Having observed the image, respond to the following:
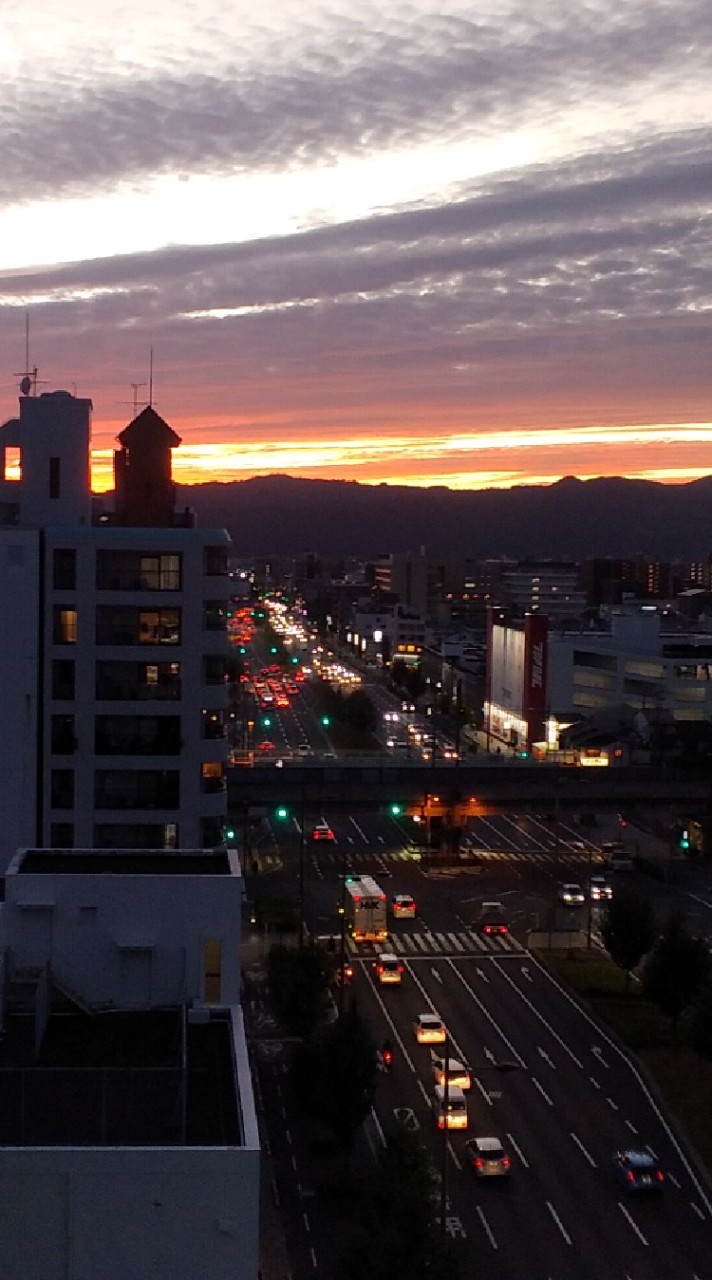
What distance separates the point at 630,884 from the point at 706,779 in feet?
9.88

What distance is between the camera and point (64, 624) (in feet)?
63.7

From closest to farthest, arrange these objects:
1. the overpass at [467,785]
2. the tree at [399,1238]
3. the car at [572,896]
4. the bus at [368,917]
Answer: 1. the tree at [399,1238]
2. the bus at [368,917]
3. the car at [572,896]
4. the overpass at [467,785]

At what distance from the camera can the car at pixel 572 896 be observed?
1185 inches

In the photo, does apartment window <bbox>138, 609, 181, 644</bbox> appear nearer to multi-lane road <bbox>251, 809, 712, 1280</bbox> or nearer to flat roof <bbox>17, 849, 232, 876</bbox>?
multi-lane road <bbox>251, 809, 712, 1280</bbox>

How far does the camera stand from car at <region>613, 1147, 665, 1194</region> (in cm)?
1527

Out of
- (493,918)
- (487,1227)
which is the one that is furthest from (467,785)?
(487,1227)

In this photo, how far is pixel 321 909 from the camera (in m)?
29.0

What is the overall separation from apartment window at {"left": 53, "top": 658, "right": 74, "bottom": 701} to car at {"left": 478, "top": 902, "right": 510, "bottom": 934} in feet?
37.3

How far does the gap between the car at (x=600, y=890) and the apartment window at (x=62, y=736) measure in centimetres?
1395

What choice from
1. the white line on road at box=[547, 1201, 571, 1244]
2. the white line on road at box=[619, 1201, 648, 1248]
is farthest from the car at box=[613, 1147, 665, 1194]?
the white line on road at box=[547, 1201, 571, 1244]

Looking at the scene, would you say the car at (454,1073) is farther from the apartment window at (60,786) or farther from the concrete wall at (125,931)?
the concrete wall at (125,931)

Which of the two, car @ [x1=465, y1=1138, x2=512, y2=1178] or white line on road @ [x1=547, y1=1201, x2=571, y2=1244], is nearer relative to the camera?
white line on road @ [x1=547, y1=1201, x2=571, y2=1244]

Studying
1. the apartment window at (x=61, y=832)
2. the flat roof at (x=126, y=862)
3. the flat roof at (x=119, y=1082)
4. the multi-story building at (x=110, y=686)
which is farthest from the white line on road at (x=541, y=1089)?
the flat roof at (x=119, y=1082)

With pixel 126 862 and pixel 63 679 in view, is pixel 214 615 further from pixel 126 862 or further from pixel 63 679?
pixel 126 862
